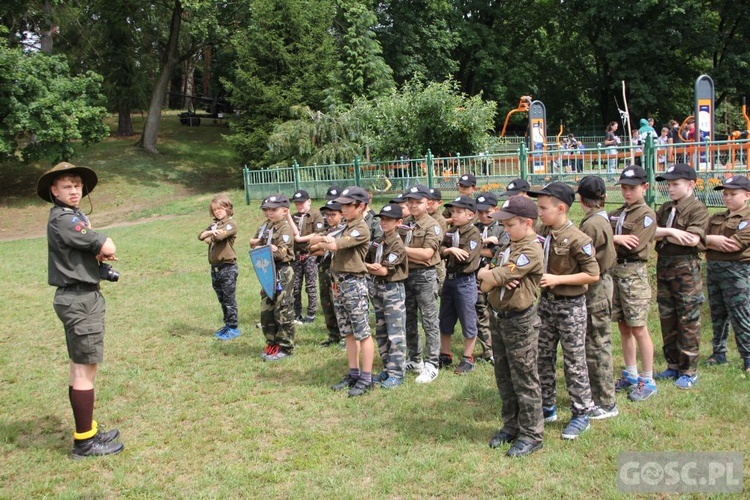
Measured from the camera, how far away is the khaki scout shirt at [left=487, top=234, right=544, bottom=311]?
426 centimetres

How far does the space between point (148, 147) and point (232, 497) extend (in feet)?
107

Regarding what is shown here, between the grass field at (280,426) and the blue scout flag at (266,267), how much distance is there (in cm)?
86

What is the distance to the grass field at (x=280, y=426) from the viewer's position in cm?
416

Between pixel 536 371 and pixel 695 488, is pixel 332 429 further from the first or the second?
pixel 695 488

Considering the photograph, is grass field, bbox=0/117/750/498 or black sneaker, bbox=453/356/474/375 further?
black sneaker, bbox=453/356/474/375

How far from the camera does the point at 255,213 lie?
19.0 meters

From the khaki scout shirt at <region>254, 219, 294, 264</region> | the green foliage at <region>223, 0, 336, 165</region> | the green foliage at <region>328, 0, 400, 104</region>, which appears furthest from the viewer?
the green foliage at <region>223, 0, 336, 165</region>

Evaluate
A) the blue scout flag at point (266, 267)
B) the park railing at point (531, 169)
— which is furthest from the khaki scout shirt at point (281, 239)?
the park railing at point (531, 169)

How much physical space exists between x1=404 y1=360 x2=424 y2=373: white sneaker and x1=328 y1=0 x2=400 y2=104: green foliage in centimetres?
2017

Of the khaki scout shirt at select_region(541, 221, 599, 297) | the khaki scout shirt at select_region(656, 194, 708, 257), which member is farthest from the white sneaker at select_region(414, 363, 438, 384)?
the khaki scout shirt at select_region(656, 194, 708, 257)

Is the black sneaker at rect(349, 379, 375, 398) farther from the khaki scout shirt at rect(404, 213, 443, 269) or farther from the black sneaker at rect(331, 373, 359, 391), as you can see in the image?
the khaki scout shirt at rect(404, 213, 443, 269)

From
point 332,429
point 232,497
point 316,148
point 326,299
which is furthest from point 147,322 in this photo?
point 316,148

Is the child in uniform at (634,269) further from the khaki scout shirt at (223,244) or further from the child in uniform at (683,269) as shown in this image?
the khaki scout shirt at (223,244)

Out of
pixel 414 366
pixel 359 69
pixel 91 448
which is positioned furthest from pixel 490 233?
pixel 359 69
